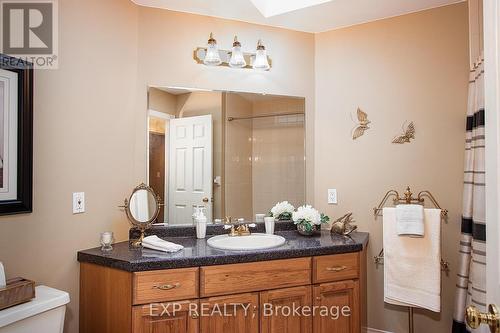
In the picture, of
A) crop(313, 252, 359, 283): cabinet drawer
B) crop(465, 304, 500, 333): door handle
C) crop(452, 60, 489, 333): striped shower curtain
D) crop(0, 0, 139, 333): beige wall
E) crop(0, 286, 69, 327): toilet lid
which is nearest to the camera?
crop(465, 304, 500, 333): door handle

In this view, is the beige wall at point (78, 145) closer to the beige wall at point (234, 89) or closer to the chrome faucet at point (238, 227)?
the beige wall at point (234, 89)

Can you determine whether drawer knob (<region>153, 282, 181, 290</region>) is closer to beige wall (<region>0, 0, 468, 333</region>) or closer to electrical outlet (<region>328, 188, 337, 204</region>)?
beige wall (<region>0, 0, 468, 333</region>)

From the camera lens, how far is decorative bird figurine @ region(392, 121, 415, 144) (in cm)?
241

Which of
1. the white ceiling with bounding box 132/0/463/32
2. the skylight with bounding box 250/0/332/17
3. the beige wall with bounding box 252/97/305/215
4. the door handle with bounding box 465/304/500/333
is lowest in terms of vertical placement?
the door handle with bounding box 465/304/500/333

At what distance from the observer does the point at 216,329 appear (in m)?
1.78

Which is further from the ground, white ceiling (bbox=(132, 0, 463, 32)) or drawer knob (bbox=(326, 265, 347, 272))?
white ceiling (bbox=(132, 0, 463, 32))

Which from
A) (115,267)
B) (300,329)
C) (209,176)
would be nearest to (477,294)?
(300,329)

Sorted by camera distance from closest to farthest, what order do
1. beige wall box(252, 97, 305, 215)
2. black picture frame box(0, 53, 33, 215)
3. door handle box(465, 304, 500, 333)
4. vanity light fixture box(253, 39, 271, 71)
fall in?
door handle box(465, 304, 500, 333) < black picture frame box(0, 53, 33, 215) < vanity light fixture box(253, 39, 271, 71) < beige wall box(252, 97, 305, 215)

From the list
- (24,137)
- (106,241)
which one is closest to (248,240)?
(106,241)

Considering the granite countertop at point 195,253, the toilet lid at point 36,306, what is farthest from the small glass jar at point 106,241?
the toilet lid at point 36,306

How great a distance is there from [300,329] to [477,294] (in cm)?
100

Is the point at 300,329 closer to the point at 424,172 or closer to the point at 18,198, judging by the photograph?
the point at 424,172

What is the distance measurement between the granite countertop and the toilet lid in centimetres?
26

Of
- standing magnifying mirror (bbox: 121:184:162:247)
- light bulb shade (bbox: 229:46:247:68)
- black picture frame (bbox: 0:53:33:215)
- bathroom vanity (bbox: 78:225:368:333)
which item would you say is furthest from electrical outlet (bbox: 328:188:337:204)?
black picture frame (bbox: 0:53:33:215)
